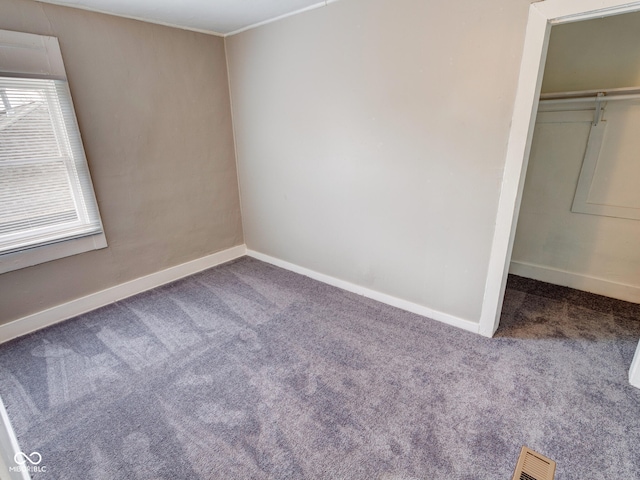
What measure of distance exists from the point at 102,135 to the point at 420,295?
271 centimetres

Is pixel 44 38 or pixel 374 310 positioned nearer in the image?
pixel 44 38

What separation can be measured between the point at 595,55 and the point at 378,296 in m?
2.43

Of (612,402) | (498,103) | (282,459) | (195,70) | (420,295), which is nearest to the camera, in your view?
(282,459)

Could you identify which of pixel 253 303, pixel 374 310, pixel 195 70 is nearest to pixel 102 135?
pixel 195 70

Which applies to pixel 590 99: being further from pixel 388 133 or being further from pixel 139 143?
pixel 139 143

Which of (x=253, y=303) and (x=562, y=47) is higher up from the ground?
(x=562, y=47)

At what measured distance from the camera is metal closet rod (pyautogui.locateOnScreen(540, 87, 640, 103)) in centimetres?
226

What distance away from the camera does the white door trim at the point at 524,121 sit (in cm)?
157

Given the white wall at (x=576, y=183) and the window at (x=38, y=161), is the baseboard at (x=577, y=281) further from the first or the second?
the window at (x=38, y=161)

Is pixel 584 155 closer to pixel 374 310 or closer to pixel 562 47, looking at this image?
pixel 562 47

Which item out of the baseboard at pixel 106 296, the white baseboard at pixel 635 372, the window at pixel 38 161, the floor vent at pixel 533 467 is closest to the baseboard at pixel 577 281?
the white baseboard at pixel 635 372

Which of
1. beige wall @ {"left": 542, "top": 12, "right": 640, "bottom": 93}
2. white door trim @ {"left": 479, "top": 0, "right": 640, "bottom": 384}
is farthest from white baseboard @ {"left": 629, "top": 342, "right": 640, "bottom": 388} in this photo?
beige wall @ {"left": 542, "top": 12, "right": 640, "bottom": 93}

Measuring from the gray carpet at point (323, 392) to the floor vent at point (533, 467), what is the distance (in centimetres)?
4

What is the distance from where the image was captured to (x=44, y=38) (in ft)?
6.98
